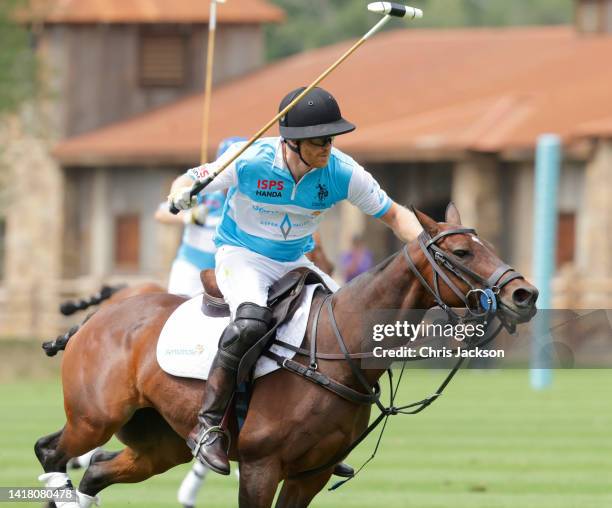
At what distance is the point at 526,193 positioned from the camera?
1192 inches

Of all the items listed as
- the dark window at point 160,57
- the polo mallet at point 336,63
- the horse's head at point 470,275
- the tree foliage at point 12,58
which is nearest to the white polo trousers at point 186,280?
the polo mallet at point 336,63

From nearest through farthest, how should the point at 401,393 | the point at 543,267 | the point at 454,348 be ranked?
the point at 454,348, the point at 401,393, the point at 543,267

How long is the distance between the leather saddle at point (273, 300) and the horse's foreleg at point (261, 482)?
1.34 feet

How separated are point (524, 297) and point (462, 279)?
0.33 m

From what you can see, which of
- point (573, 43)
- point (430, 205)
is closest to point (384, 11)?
point (430, 205)

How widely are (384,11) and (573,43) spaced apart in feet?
95.3

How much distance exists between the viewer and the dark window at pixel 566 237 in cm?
3050

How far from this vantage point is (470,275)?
7.00 meters

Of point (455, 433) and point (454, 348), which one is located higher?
point (454, 348)

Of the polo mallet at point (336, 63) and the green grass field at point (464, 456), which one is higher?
the polo mallet at point (336, 63)

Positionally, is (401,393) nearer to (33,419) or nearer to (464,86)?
(33,419)

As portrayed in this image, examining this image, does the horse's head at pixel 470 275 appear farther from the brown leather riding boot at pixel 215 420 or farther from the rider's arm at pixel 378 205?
the brown leather riding boot at pixel 215 420

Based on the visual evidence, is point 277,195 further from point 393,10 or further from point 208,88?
point 208,88

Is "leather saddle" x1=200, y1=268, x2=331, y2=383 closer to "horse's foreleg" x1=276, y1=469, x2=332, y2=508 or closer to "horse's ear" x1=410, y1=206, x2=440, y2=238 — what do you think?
"horse's foreleg" x1=276, y1=469, x2=332, y2=508
